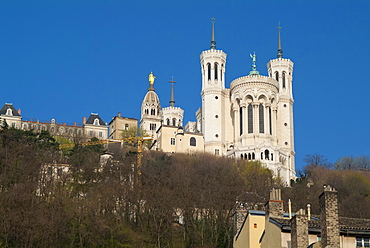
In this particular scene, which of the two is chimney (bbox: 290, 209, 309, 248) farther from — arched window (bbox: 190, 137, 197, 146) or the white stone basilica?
arched window (bbox: 190, 137, 197, 146)

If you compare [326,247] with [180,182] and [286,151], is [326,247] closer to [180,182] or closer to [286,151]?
[180,182]

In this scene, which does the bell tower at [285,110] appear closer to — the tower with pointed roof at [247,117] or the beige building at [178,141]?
the tower with pointed roof at [247,117]

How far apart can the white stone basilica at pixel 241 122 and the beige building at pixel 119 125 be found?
11471mm

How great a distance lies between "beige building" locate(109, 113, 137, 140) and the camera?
→ 4751 inches

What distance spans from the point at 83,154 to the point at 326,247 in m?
57.2

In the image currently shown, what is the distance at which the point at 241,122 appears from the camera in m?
104

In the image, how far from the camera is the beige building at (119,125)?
396 ft

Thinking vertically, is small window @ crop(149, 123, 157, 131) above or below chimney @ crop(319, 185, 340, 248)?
above

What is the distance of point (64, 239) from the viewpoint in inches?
2071

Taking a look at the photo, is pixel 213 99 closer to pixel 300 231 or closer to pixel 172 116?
pixel 172 116

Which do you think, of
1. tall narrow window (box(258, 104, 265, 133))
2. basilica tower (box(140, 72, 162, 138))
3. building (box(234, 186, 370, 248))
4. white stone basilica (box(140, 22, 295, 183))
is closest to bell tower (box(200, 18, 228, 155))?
white stone basilica (box(140, 22, 295, 183))

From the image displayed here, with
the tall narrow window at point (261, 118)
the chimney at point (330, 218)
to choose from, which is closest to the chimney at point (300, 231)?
the chimney at point (330, 218)

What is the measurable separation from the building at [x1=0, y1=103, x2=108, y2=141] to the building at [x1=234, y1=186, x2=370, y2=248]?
3184 inches

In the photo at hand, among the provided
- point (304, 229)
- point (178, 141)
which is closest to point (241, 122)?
point (178, 141)
